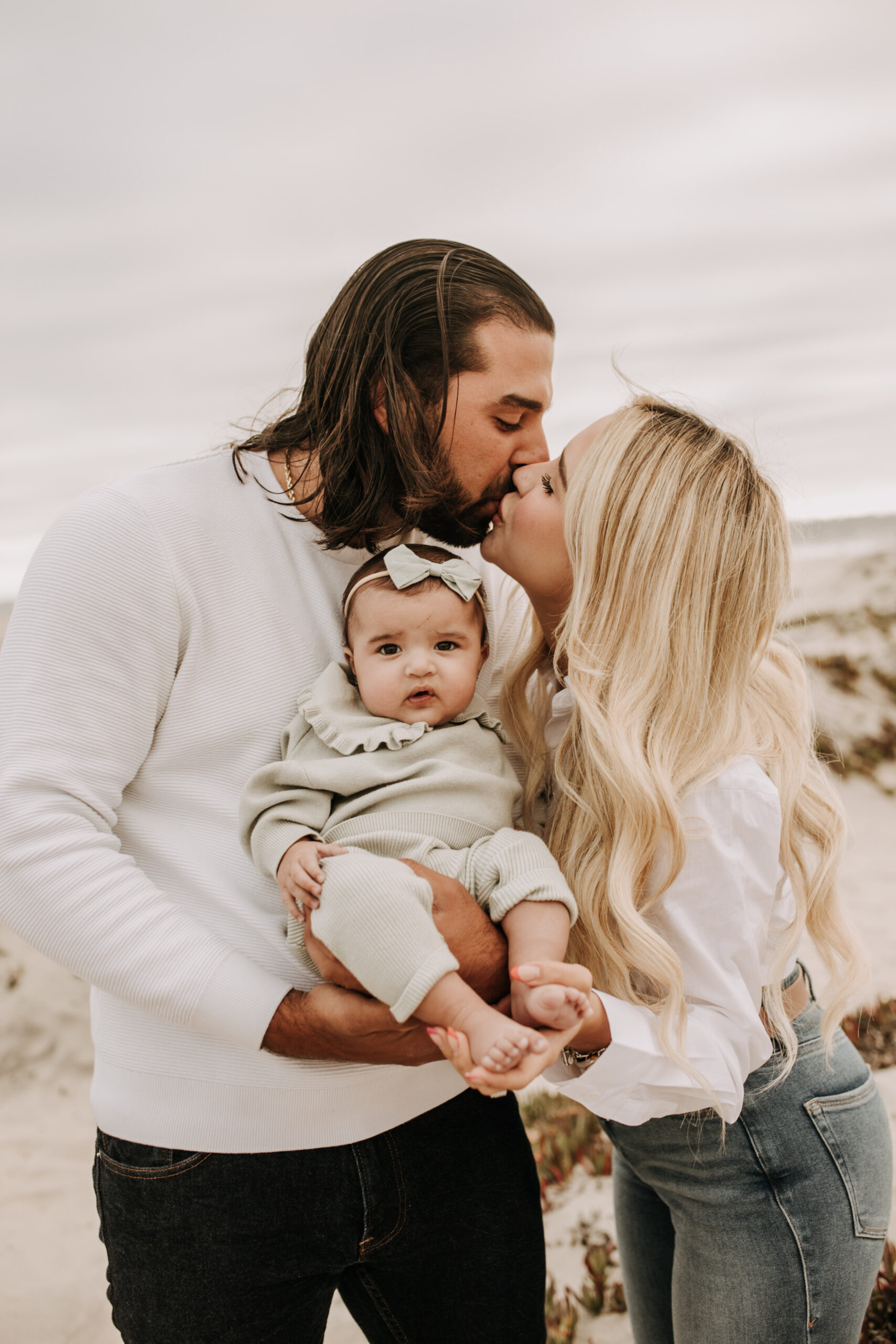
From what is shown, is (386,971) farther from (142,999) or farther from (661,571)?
(661,571)

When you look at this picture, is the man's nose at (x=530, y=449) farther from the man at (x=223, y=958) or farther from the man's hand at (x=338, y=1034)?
the man's hand at (x=338, y=1034)

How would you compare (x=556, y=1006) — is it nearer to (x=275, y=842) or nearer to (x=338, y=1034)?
(x=338, y=1034)

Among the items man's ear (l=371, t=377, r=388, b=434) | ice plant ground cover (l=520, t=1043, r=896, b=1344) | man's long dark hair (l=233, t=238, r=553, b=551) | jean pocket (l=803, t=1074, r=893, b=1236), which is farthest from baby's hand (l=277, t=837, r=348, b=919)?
ice plant ground cover (l=520, t=1043, r=896, b=1344)

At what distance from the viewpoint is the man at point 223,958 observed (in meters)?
1.96

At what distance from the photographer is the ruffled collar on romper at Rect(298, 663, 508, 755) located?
2.19 m

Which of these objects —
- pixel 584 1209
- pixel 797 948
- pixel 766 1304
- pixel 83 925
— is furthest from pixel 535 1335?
pixel 584 1209

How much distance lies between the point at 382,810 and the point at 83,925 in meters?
0.69

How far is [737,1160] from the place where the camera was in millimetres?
2375

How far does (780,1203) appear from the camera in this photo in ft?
7.64

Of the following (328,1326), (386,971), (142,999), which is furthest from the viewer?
(328,1326)

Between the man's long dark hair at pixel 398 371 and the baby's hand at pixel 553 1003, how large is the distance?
130cm

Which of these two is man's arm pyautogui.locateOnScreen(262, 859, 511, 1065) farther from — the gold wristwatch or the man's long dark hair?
the man's long dark hair

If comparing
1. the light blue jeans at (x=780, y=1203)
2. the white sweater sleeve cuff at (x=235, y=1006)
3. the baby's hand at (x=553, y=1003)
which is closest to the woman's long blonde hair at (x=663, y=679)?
the light blue jeans at (x=780, y=1203)

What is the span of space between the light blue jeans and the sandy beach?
1060 millimetres
